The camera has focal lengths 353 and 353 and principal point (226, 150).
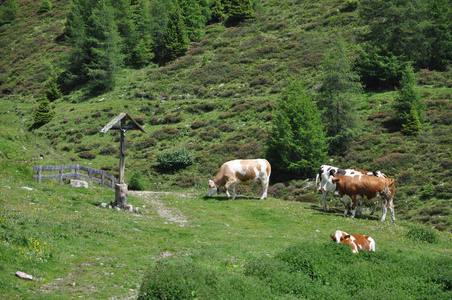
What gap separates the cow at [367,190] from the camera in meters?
21.5

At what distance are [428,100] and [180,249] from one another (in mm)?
42146

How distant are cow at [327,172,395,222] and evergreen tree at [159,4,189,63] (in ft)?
217

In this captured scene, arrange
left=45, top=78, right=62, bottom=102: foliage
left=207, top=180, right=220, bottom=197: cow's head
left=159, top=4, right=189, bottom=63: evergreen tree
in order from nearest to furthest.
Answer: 1. left=207, top=180, right=220, bottom=197: cow's head
2. left=45, top=78, right=62, bottom=102: foliage
3. left=159, top=4, right=189, bottom=63: evergreen tree

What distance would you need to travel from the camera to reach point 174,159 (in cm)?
4406

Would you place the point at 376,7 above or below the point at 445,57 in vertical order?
above

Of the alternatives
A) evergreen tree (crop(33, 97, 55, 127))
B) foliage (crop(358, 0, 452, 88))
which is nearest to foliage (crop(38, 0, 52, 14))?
evergreen tree (crop(33, 97, 55, 127))

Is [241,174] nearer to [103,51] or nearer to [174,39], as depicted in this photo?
[103,51]

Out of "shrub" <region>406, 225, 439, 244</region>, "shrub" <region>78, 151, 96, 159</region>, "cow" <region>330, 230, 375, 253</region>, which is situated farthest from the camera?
"shrub" <region>78, 151, 96, 159</region>

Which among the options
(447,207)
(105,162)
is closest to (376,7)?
(447,207)

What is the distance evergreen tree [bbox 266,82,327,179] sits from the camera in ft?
125

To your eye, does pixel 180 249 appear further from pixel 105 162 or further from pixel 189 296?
pixel 105 162

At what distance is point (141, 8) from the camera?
94312mm

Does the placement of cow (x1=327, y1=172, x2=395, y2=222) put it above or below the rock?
above

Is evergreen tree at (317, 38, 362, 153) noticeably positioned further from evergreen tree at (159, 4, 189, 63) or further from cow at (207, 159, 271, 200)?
evergreen tree at (159, 4, 189, 63)
